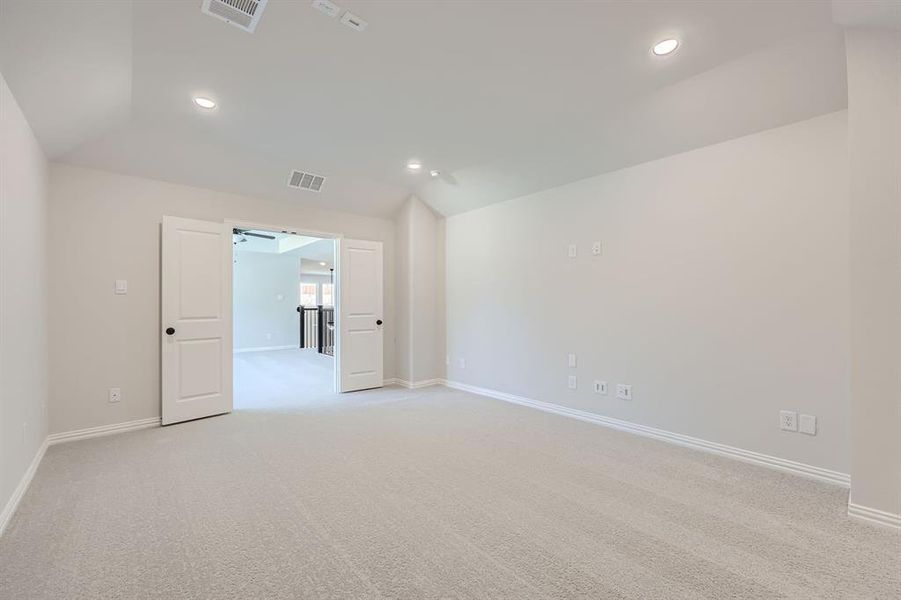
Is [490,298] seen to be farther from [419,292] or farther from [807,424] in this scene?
[807,424]

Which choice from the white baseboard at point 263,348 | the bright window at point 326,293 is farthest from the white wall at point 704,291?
the bright window at point 326,293

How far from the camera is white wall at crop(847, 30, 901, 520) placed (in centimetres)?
203

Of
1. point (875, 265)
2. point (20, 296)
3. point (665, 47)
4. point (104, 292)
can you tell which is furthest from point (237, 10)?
point (875, 265)

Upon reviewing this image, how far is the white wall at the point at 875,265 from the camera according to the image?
2.03 m

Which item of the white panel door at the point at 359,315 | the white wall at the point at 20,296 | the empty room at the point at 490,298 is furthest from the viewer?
the white panel door at the point at 359,315

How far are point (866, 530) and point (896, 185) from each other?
1786mm

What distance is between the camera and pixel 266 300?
1038 cm

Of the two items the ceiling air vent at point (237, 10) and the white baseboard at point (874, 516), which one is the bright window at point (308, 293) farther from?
the white baseboard at point (874, 516)

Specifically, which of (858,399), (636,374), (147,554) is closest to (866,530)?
(858,399)

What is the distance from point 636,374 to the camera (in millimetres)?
3580

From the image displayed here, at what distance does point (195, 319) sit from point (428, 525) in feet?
10.8

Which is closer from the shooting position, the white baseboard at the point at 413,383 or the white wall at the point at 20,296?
the white wall at the point at 20,296

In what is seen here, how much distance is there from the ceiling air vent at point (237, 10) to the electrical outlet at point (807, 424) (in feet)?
13.6

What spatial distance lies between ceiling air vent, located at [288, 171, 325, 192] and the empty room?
4 cm
